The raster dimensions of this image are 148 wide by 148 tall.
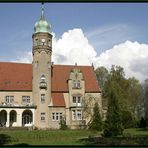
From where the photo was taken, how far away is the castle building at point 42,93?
2023 inches

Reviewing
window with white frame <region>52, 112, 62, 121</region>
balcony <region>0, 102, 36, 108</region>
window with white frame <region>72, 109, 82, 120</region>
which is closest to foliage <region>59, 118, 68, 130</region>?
window with white frame <region>52, 112, 62, 121</region>

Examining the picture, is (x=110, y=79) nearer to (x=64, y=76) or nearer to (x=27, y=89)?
(x=64, y=76)

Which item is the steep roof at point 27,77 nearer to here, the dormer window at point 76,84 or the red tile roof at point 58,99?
the red tile roof at point 58,99

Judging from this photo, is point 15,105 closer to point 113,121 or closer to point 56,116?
point 56,116

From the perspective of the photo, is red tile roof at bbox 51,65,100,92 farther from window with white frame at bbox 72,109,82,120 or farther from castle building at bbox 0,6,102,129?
window with white frame at bbox 72,109,82,120

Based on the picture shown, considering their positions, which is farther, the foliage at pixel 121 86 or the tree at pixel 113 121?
the foliage at pixel 121 86

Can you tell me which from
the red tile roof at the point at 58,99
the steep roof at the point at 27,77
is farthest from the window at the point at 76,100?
the steep roof at the point at 27,77

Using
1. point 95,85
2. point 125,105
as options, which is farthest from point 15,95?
point 125,105

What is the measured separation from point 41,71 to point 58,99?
18.4ft

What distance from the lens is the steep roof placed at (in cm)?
5222

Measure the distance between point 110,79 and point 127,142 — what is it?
1770 inches

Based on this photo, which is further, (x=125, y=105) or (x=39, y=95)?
(x=125, y=105)

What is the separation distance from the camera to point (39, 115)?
2036 inches

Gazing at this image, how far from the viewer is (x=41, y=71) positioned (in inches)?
2077
